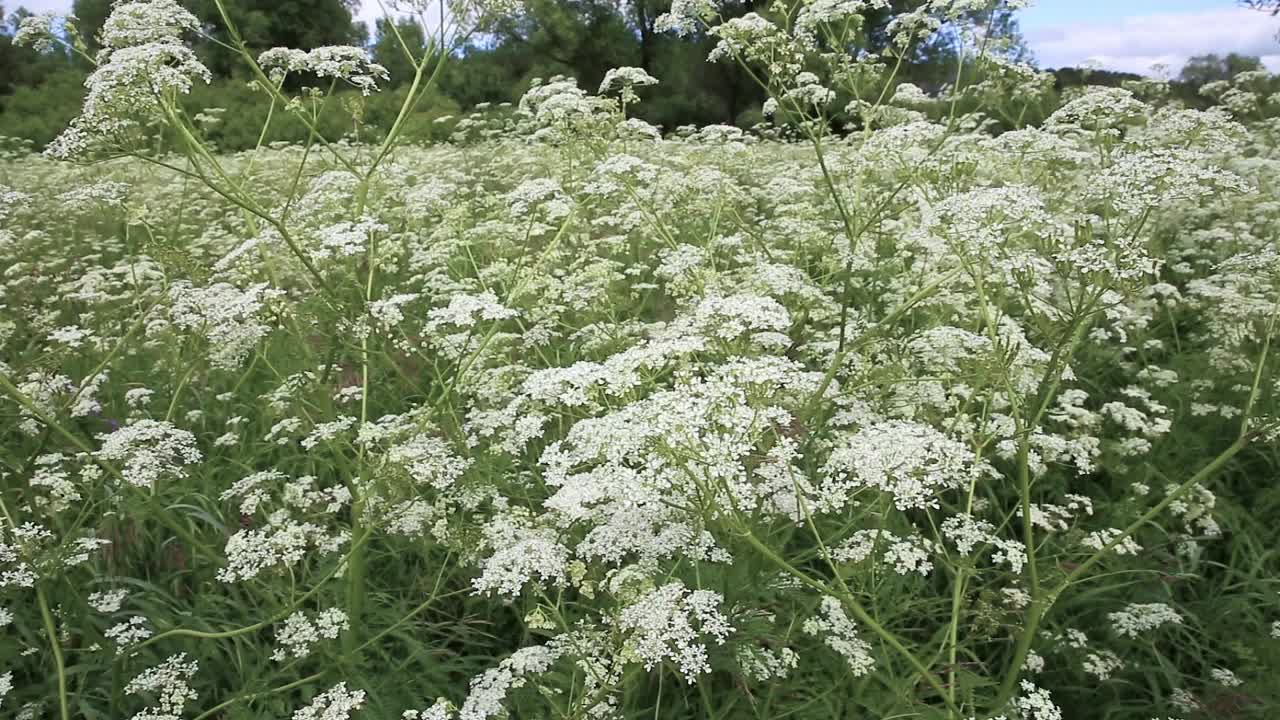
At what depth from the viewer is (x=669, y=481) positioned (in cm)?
277

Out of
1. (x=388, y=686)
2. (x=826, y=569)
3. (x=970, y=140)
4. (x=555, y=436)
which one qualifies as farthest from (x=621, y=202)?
(x=388, y=686)

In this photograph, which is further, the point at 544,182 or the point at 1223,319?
the point at 1223,319

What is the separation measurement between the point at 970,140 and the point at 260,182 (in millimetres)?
10493

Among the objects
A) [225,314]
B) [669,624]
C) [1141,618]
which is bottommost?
[1141,618]

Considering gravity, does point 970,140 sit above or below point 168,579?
above

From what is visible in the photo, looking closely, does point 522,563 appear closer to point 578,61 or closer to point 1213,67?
point 1213,67

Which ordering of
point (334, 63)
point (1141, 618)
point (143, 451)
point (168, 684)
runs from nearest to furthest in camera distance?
point (168, 684)
point (143, 451)
point (1141, 618)
point (334, 63)

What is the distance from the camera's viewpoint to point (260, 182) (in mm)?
12359

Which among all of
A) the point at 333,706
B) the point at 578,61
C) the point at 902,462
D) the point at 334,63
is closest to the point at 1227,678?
the point at 902,462

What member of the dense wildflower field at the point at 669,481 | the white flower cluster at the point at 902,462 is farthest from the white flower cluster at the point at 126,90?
the white flower cluster at the point at 902,462

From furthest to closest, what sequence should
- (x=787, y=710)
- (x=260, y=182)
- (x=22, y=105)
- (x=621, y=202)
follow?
(x=22, y=105), (x=260, y=182), (x=621, y=202), (x=787, y=710)

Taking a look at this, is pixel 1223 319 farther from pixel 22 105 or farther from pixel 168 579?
pixel 22 105

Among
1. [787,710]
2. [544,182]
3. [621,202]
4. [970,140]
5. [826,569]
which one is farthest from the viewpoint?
[621,202]

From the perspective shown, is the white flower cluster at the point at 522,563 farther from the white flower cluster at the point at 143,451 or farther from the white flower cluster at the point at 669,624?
the white flower cluster at the point at 143,451
